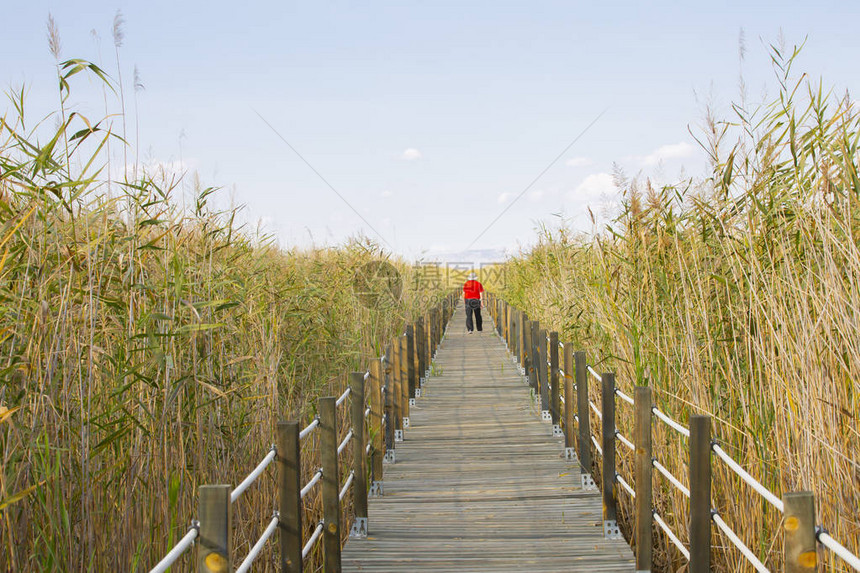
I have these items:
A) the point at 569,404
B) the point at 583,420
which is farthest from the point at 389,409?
the point at 583,420

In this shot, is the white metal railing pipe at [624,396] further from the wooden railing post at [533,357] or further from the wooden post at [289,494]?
the wooden railing post at [533,357]

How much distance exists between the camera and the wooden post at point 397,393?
649cm

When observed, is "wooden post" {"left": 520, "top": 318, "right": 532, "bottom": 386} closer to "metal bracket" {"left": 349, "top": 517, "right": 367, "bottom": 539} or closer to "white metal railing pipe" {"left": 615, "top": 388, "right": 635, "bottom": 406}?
"white metal railing pipe" {"left": 615, "top": 388, "right": 635, "bottom": 406}

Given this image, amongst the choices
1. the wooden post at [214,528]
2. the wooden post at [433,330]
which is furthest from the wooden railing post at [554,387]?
the wooden post at [433,330]

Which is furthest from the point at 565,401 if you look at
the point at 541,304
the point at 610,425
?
the point at 541,304

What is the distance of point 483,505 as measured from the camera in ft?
15.6

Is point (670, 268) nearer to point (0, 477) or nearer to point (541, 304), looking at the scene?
point (0, 477)

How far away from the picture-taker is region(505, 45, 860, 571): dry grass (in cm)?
278

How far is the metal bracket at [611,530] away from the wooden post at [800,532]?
2.15 meters

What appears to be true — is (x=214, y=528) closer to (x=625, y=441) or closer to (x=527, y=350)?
(x=625, y=441)

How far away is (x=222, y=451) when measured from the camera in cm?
391

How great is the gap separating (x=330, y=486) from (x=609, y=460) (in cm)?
176

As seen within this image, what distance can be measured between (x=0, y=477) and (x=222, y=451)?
161 centimetres

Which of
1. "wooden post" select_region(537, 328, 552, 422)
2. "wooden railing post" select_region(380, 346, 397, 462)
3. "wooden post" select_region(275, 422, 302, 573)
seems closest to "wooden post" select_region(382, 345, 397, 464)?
"wooden railing post" select_region(380, 346, 397, 462)
